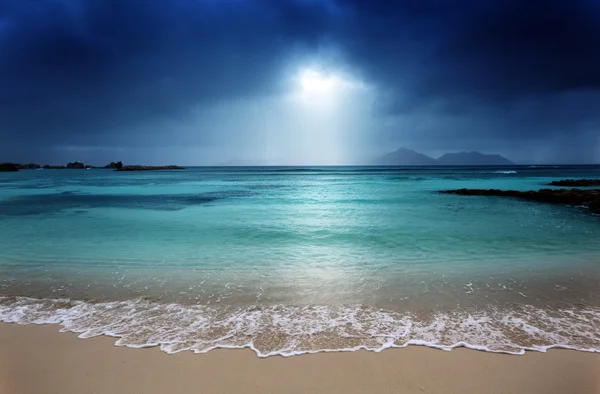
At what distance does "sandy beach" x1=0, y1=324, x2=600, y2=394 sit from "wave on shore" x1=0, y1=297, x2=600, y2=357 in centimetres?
19

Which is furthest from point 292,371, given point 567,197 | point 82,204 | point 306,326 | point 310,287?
point 567,197

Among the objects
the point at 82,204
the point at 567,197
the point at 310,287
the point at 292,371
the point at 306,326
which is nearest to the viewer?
the point at 292,371

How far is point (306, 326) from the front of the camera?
4.38m

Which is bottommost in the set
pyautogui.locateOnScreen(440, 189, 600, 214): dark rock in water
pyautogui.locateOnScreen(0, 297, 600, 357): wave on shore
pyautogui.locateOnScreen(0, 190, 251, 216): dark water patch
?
pyautogui.locateOnScreen(0, 190, 251, 216): dark water patch

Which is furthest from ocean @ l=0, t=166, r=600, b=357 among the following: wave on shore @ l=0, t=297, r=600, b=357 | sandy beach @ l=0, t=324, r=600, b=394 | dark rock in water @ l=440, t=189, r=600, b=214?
dark rock in water @ l=440, t=189, r=600, b=214

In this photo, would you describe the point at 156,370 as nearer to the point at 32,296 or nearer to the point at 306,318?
the point at 306,318

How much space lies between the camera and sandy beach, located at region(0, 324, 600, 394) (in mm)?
3102

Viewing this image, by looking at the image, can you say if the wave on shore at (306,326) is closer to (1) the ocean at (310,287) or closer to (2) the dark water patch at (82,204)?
(1) the ocean at (310,287)

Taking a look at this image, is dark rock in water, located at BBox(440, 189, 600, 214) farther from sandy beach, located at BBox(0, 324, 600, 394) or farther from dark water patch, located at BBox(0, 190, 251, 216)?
dark water patch, located at BBox(0, 190, 251, 216)

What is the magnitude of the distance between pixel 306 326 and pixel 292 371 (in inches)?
41.7

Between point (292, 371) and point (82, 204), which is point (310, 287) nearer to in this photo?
point (292, 371)

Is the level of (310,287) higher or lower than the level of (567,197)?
lower

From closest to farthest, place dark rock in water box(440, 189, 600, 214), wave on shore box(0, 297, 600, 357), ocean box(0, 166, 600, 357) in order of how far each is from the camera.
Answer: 1. wave on shore box(0, 297, 600, 357)
2. ocean box(0, 166, 600, 357)
3. dark rock in water box(440, 189, 600, 214)

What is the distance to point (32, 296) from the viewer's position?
5.59 metres
